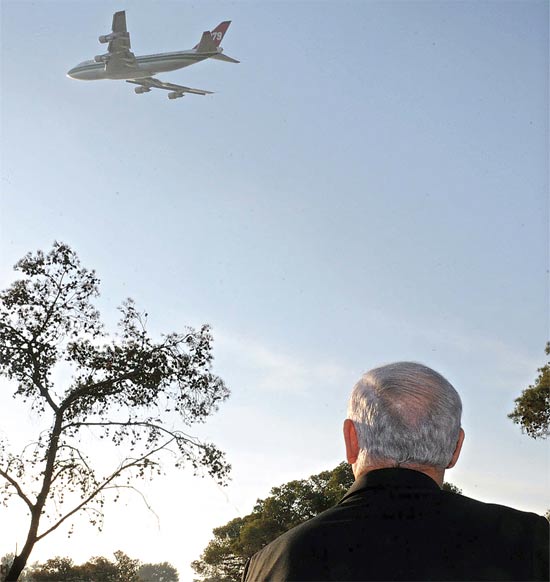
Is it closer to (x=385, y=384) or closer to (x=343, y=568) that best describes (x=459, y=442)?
(x=385, y=384)

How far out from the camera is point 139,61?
47.1 meters

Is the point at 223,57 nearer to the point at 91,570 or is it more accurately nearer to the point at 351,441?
the point at 91,570

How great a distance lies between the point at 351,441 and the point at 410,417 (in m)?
0.30

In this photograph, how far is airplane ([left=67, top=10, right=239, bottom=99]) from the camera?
42.8m

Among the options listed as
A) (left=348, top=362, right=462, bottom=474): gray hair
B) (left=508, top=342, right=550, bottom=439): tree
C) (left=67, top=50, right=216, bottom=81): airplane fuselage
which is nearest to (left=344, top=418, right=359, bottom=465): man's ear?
(left=348, top=362, right=462, bottom=474): gray hair

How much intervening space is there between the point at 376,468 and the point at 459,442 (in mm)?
355

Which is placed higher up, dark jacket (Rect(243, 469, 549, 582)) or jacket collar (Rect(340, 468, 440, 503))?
jacket collar (Rect(340, 468, 440, 503))

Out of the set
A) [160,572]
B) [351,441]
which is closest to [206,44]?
[351,441]

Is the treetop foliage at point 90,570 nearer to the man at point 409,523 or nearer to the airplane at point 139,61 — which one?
the airplane at point 139,61

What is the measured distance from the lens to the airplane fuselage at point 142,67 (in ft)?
151

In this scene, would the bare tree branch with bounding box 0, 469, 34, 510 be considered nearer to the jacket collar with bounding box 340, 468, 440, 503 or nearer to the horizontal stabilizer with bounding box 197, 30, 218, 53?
the jacket collar with bounding box 340, 468, 440, 503

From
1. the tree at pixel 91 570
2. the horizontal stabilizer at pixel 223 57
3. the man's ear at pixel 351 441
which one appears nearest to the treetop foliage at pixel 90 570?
the tree at pixel 91 570

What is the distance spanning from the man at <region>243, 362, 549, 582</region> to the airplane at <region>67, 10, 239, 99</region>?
135ft

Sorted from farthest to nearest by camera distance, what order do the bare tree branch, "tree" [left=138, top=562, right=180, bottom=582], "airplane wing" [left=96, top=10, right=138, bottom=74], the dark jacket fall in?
"tree" [left=138, top=562, right=180, bottom=582], "airplane wing" [left=96, top=10, right=138, bottom=74], the bare tree branch, the dark jacket
